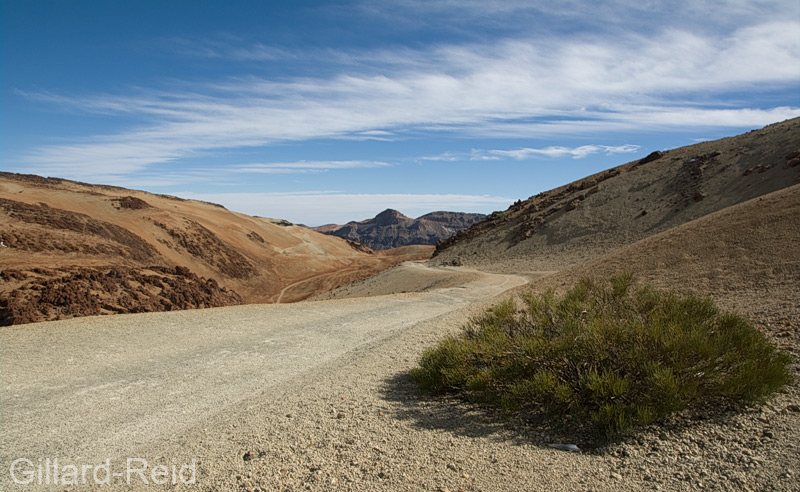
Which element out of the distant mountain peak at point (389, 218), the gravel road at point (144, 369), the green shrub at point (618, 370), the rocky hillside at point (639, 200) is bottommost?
the gravel road at point (144, 369)

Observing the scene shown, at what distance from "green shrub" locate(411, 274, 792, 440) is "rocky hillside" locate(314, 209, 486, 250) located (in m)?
132

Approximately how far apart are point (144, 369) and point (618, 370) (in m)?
7.36

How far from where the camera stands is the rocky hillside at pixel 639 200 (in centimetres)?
2903

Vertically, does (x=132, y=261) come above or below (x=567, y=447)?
above

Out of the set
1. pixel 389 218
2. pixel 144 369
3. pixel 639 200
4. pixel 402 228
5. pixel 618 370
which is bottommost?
pixel 144 369

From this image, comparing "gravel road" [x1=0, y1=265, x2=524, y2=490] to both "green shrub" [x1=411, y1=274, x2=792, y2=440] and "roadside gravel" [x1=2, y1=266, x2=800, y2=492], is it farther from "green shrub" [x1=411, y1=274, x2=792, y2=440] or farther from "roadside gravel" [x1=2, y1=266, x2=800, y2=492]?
"green shrub" [x1=411, y1=274, x2=792, y2=440]

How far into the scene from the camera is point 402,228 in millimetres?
155250

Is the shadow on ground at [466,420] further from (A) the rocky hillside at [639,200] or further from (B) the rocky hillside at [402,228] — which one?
(B) the rocky hillside at [402,228]

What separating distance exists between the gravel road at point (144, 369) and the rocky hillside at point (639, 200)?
2079 centimetres

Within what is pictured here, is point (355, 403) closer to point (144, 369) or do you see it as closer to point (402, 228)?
point (144, 369)

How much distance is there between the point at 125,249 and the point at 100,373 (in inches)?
790

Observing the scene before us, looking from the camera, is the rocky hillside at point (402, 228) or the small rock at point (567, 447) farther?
the rocky hillside at point (402, 228)

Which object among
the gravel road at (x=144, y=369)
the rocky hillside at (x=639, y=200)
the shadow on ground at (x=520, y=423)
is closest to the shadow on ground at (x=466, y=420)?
the shadow on ground at (x=520, y=423)

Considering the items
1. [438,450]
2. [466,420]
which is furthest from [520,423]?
[438,450]
